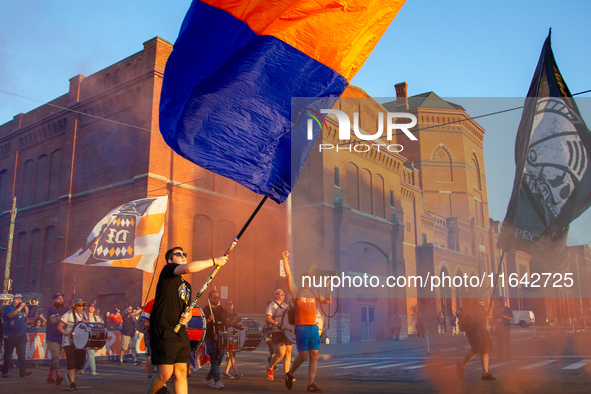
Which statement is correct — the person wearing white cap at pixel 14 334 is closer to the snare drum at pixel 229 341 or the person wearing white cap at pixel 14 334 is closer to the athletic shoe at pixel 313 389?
the snare drum at pixel 229 341

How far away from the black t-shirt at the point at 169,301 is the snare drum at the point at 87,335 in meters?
4.91

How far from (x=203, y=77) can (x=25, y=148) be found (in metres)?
27.3

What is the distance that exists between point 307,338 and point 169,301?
3427 millimetres

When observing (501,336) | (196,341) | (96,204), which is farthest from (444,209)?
(196,341)

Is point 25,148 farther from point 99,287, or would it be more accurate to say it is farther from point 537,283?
point 537,283

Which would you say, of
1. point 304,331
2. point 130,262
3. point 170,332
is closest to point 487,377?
point 304,331

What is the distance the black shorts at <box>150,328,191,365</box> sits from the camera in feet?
16.0

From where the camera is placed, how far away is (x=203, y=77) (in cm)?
554

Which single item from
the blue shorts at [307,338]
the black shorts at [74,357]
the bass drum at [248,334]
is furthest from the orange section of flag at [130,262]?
the blue shorts at [307,338]

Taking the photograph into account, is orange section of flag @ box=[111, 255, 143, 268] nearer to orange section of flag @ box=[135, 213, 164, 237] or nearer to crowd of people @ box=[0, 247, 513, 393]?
orange section of flag @ box=[135, 213, 164, 237]

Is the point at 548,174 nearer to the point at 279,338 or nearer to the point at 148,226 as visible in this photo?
the point at 279,338

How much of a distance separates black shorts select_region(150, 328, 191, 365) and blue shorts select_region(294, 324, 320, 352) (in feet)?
10.4

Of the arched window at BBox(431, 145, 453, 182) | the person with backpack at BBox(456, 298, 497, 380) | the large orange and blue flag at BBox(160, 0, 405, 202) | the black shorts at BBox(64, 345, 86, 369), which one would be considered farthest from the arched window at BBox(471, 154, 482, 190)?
the large orange and blue flag at BBox(160, 0, 405, 202)

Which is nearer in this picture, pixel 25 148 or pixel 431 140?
pixel 25 148
